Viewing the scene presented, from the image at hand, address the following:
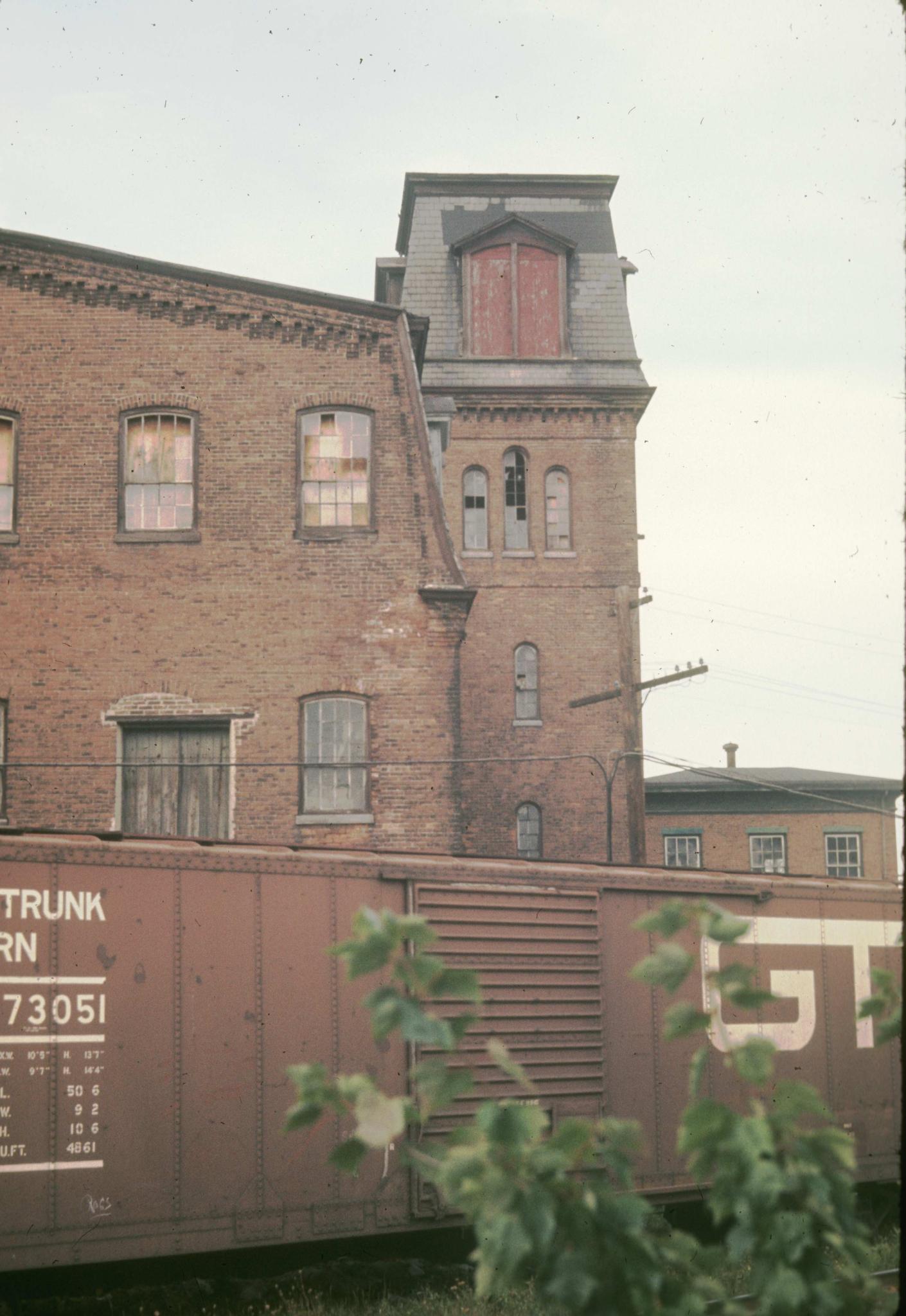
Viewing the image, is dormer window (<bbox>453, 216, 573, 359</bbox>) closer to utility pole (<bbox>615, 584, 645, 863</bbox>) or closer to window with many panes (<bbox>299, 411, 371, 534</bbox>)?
utility pole (<bbox>615, 584, 645, 863</bbox>)

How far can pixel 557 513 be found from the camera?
3428cm

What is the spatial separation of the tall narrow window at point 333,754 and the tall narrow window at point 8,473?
5.16m

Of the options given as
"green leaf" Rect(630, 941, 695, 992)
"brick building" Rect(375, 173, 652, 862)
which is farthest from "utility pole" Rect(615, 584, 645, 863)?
"green leaf" Rect(630, 941, 695, 992)

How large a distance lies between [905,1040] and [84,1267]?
7387mm

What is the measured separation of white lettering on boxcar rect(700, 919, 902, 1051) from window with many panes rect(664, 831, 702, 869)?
97.4 feet

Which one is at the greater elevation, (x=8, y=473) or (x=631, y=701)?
(x=8, y=473)

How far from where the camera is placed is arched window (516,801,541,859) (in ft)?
107

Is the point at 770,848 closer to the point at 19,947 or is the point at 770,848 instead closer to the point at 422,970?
the point at 19,947

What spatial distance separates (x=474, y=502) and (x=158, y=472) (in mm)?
14462

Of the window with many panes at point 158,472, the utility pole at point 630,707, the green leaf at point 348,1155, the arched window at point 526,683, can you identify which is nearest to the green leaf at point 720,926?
the green leaf at point 348,1155

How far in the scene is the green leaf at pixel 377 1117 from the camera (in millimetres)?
3105

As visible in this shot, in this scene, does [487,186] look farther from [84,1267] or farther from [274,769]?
[84,1267]

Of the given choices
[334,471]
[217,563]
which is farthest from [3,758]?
[334,471]

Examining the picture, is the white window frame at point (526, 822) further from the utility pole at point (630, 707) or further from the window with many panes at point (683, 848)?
the window with many panes at point (683, 848)
